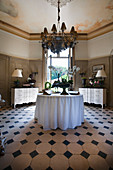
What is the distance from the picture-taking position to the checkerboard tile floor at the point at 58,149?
4.25ft

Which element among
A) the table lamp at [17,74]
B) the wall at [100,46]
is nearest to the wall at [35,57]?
the wall at [100,46]

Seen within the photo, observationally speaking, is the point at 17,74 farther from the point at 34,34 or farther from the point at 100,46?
the point at 100,46

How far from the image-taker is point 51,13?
3.73m

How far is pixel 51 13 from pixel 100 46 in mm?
3475

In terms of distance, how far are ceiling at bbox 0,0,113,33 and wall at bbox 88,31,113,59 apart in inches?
27.3

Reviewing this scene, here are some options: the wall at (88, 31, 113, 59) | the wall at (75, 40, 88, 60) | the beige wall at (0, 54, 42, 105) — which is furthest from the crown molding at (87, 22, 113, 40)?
the beige wall at (0, 54, 42, 105)

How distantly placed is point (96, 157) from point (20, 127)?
2105 millimetres

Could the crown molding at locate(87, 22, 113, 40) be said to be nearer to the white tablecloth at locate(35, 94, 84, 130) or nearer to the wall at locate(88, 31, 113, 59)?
the wall at locate(88, 31, 113, 59)

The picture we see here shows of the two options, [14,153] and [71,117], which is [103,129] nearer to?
[71,117]

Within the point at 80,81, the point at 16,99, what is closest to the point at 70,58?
the point at 80,81

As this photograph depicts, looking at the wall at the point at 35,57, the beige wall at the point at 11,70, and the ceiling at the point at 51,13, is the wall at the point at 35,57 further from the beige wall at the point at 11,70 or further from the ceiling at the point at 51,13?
the ceiling at the point at 51,13

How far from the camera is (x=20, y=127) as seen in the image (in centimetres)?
245

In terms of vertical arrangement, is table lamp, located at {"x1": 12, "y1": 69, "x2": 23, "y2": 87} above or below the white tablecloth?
above

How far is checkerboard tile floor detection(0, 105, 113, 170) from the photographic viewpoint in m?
1.30
